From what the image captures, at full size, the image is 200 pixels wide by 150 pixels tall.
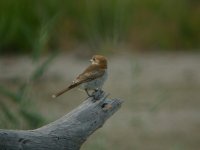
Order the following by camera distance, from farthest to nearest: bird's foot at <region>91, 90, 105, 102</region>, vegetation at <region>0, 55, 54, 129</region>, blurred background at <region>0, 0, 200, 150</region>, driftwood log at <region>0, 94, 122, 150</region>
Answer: blurred background at <region>0, 0, 200, 150</region>, vegetation at <region>0, 55, 54, 129</region>, bird's foot at <region>91, 90, 105, 102</region>, driftwood log at <region>0, 94, 122, 150</region>

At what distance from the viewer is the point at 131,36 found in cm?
1384

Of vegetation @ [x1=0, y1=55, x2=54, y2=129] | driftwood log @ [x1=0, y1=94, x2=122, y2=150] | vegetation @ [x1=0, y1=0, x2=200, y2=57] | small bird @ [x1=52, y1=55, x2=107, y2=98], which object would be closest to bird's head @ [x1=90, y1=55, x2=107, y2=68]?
small bird @ [x1=52, y1=55, x2=107, y2=98]

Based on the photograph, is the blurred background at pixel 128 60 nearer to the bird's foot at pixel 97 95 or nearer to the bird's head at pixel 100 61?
the bird's head at pixel 100 61

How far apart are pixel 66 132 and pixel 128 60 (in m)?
7.99

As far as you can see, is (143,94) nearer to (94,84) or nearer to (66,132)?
(94,84)

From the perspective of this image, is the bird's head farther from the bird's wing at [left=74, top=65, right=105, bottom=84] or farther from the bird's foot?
the bird's foot

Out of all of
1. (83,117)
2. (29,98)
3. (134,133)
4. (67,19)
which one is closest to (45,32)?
(29,98)

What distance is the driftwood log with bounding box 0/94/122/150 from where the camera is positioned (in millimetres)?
5480

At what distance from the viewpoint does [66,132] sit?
5742mm

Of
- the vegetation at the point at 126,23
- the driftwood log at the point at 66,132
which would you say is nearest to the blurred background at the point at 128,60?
the vegetation at the point at 126,23

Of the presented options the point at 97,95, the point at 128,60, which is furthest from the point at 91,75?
the point at 128,60

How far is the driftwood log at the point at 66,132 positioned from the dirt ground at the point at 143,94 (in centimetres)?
480

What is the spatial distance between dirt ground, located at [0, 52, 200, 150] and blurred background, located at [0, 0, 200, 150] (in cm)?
1

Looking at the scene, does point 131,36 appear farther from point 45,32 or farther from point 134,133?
point 45,32
